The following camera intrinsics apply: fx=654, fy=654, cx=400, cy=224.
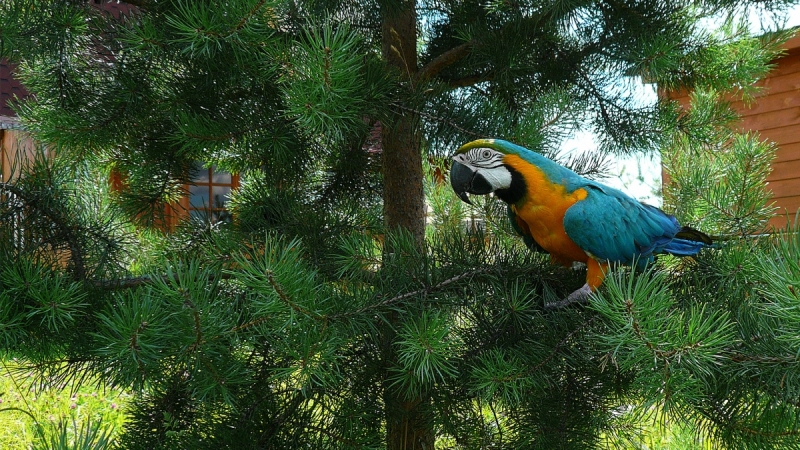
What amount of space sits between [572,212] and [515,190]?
4.1 inches

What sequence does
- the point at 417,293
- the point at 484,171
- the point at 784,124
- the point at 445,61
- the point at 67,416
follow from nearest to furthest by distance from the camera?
Result: the point at 417,293 → the point at 484,171 → the point at 445,61 → the point at 67,416 → the point at 784,124

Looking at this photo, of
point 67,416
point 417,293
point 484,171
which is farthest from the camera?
point 67,416

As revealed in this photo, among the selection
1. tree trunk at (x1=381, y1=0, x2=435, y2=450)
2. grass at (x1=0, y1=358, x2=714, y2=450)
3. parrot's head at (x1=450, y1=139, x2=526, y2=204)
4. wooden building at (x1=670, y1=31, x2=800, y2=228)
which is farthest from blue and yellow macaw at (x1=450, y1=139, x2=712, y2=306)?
wooden building at (x1=670, y1=31, x2=800, y2=228)

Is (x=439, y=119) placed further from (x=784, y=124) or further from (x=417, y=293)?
(x=784, y=124)

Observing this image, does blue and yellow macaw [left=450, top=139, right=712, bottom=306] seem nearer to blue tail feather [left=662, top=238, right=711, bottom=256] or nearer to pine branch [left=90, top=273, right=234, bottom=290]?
blue tail feather [left=662, top=238, right=711, bottom=256]

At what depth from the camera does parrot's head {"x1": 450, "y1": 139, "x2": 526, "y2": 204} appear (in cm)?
98

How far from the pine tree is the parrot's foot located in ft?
0.10

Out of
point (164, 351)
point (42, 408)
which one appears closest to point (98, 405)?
point (42, 408)

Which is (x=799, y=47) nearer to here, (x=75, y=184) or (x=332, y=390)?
(x=332, y=390)

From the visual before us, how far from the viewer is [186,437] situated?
0.99 m

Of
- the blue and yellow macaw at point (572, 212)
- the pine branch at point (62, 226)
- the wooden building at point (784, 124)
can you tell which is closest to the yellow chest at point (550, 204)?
the blue and yellow macaw at point (572, 212)

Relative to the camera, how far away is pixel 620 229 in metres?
0.97

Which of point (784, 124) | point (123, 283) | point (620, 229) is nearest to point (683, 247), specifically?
point (620, 229)

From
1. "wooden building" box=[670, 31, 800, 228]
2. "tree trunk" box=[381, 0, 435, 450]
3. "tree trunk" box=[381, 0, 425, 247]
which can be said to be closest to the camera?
"tree trunk" box=[381, 0, 435, 450]
